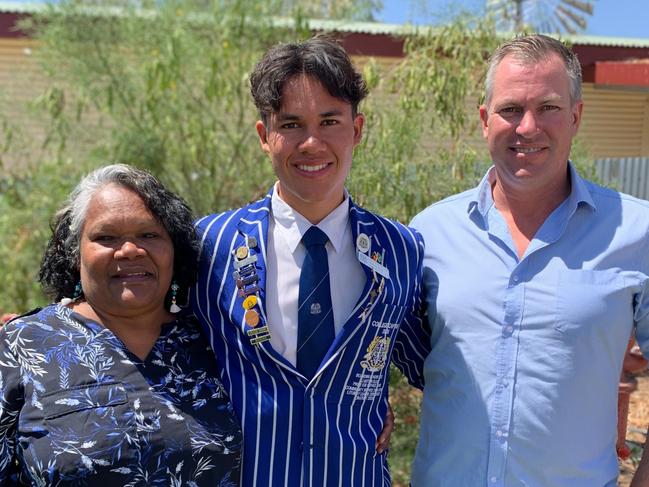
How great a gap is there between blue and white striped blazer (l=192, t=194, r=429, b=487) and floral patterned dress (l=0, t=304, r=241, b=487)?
0.10 metres

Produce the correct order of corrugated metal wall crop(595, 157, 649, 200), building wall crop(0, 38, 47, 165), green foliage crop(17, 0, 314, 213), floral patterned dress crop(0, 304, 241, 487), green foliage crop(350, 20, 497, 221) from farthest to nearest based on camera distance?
corrugated metal wall crop(595, 157, 649, 200)
building wall crop(0, 38, 47, 165)
green foliage crop(17, 0, 314, 213)
green foliage crop(350, 20, 497, 221)
floral patterned dress crop(0, 304, 241, 487)

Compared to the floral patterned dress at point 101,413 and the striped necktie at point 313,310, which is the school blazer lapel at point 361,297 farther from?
the floral patterned dress at point 101,413

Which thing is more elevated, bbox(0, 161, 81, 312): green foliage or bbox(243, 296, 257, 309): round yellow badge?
bbox(243, 296, 257, 309): round yellow badge

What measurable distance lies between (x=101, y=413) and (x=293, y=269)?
2.41ft

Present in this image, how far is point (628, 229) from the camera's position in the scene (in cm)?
247

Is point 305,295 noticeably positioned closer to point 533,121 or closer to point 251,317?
point 251,317

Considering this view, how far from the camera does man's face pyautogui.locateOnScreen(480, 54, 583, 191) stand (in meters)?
2.52

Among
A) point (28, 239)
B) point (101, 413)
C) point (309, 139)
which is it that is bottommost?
point (28, 239)

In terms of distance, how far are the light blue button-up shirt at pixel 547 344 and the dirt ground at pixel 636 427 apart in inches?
107

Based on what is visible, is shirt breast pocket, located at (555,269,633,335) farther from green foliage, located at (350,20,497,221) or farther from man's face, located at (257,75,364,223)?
green foliage, located at (350,20,497,221)

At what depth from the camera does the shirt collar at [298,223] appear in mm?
2562

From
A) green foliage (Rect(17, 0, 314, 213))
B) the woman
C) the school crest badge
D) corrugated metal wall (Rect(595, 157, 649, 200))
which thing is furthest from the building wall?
corrugated metal wall (Rect(595, 157, 649, 200))

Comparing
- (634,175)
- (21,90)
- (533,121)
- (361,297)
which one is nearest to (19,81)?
(21,90)

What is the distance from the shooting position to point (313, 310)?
2467 mm
